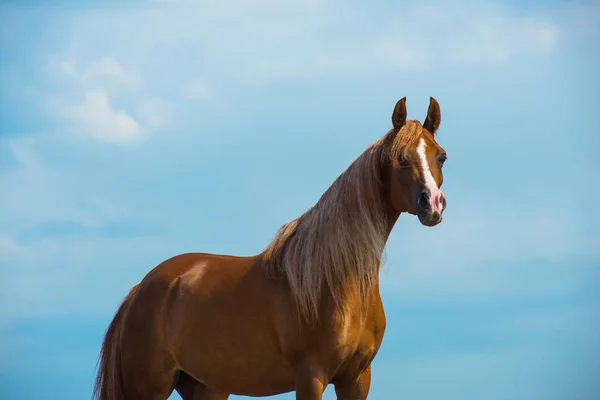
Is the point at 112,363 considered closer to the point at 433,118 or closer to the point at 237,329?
the point at 237,329

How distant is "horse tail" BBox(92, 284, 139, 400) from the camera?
876cm

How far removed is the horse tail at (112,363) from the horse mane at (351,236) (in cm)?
237

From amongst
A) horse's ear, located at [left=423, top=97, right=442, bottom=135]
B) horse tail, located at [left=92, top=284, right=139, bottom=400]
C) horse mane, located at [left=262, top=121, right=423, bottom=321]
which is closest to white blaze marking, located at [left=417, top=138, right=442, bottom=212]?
horse mane, located at [left=262, top=121, right=423, bottom=321]

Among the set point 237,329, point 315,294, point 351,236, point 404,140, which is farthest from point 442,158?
point 237,329

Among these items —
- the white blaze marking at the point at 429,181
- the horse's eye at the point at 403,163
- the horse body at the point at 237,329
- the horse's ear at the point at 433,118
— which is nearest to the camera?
the white blaze marking at the point at 429,181

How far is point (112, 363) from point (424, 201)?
3.88 metres

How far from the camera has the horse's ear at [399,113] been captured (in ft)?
24.2

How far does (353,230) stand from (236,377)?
1.78m

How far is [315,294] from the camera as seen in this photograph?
24.2ft

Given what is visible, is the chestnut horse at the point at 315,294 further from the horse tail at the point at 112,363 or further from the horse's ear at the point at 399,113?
the horse tail at the point at 112,363

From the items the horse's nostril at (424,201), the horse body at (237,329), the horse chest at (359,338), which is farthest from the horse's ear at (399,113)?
the horse chest at (359,338)

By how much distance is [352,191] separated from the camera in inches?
295

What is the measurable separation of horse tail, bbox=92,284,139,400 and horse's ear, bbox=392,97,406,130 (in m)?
3.59

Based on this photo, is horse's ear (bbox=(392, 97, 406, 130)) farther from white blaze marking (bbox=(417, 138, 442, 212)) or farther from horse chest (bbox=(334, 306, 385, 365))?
horse chest (bbox=(334, 306, 385, 365))
